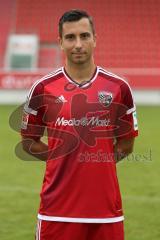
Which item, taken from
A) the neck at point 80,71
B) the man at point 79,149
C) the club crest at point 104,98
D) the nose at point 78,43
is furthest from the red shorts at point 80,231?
the nose at point 78,43

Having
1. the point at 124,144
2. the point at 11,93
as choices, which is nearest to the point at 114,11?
the point at 11,93

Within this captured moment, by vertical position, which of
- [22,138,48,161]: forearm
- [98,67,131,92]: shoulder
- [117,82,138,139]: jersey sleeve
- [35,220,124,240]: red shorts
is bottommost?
[35,220,124,240]: red shorts

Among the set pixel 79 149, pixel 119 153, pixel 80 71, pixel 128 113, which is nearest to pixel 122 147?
pixel 119 153

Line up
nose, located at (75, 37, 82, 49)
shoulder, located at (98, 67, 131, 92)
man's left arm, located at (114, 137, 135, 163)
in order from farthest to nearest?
man's left arm, located at (114, 137, 135, 163) < shoulder, located at (98, 67, 131, 92) < nose, located at (75, 37, 82, 49)

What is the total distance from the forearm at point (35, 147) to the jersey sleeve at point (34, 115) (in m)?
0.04

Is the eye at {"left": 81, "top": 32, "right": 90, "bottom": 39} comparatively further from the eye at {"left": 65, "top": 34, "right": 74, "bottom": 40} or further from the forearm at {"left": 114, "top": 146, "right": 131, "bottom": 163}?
the forearm at {"left": 114, "top": 146, "right": 131, "bottom": 163}

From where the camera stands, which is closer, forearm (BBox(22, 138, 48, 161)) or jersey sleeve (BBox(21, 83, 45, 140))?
jersey sleeve (BBox(21, 83, 45, 140))

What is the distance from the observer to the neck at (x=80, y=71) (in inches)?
110

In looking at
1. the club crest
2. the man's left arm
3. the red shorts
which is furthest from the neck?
the red shorts

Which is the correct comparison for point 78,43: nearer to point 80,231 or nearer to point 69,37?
point 69,37

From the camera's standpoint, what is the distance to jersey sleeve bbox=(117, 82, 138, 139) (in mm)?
2922

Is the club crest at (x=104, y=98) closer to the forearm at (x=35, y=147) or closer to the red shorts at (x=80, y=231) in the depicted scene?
the forearm at (x=35, y=147)

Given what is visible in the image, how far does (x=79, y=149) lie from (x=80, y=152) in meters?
0.02

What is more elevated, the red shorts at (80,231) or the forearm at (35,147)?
the forearm at (35,147)
